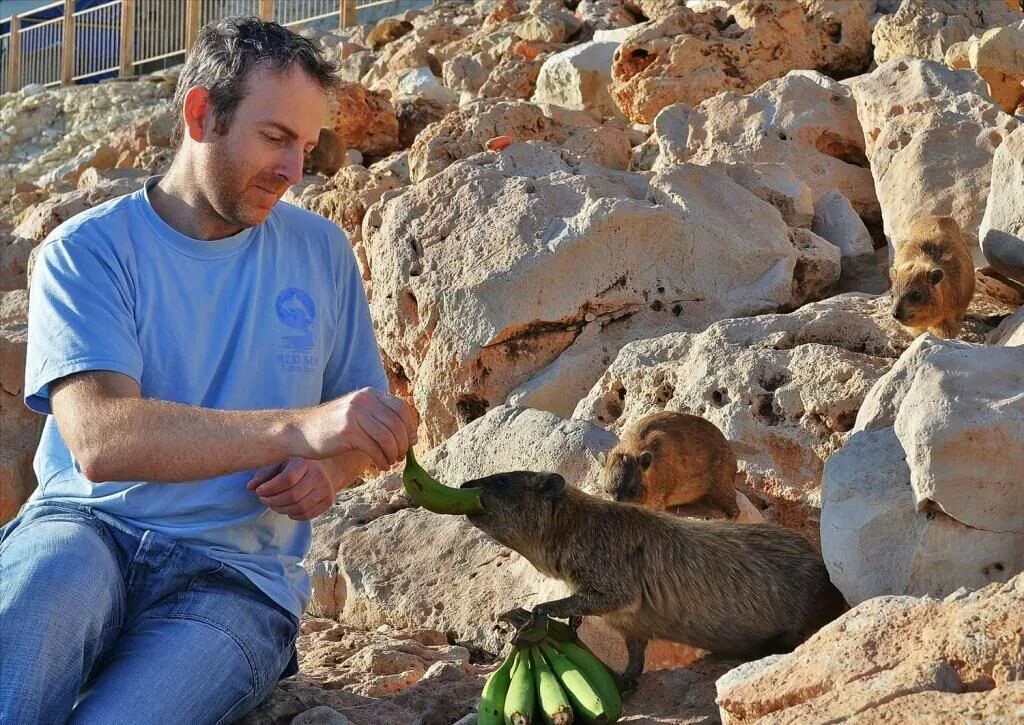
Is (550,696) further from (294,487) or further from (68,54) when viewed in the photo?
(68,54)

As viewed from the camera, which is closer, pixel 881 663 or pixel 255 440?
pixel 881 663

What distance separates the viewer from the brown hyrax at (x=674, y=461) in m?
5.83

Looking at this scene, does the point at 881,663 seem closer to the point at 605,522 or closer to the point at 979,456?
the point at 979,456

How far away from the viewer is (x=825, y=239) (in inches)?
326

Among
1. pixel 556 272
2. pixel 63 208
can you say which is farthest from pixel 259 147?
pixel 63 208

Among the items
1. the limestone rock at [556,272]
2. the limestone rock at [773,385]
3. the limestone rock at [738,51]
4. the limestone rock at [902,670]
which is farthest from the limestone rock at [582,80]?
the limestone rock at [902,670]

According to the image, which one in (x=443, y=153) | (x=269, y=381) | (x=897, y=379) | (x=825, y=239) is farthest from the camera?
(x=443, y=153)

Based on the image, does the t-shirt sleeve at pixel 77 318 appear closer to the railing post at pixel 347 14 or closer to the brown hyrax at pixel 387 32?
the brown hyrax at pixel 387 32

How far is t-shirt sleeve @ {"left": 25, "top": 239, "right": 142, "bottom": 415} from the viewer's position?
13.0 ft

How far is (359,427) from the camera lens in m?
3.62

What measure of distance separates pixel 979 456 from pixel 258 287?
248cm

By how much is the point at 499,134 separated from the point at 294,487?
19.9ft

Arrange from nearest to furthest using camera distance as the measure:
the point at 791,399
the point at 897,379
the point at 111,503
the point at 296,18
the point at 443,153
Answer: the point at 111,503, the point at 897,379, the point at 791,399, the point at 443,153, the point at 296,18

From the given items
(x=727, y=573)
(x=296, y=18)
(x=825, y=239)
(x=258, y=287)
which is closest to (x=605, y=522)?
(x=727, y=573)
